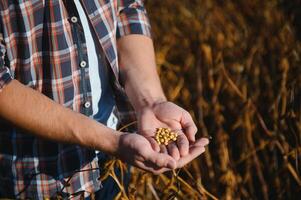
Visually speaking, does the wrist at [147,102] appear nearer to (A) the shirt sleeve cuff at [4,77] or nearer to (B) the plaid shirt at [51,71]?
(B) the plaid shirt at [51,71]

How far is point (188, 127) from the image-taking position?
2.95 ft

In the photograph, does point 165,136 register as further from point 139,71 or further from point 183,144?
point 139,71

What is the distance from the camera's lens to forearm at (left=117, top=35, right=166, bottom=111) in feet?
3.12

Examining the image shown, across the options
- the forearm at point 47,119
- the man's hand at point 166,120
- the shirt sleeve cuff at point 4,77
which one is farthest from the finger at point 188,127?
the shirt sleeve cuff at point 4,77

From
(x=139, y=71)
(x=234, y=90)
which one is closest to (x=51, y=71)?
(x=139, y=71)

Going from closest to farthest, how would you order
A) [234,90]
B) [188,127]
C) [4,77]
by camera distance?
[4,77] < [188,127] < [234,90]

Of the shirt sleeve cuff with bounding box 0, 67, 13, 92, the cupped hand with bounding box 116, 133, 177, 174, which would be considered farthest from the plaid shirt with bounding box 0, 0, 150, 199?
the cupped hand with bounding box 116, 133, 177, 174

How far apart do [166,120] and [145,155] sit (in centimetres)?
13

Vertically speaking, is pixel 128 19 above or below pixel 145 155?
above

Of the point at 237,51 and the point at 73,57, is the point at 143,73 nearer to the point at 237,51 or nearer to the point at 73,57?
the point at 73,57

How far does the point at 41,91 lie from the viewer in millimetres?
880

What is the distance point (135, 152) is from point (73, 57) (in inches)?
7.4

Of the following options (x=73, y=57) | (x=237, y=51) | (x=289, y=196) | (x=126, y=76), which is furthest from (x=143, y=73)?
(x=237, y=51)

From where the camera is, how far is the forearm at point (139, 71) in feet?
3.12
